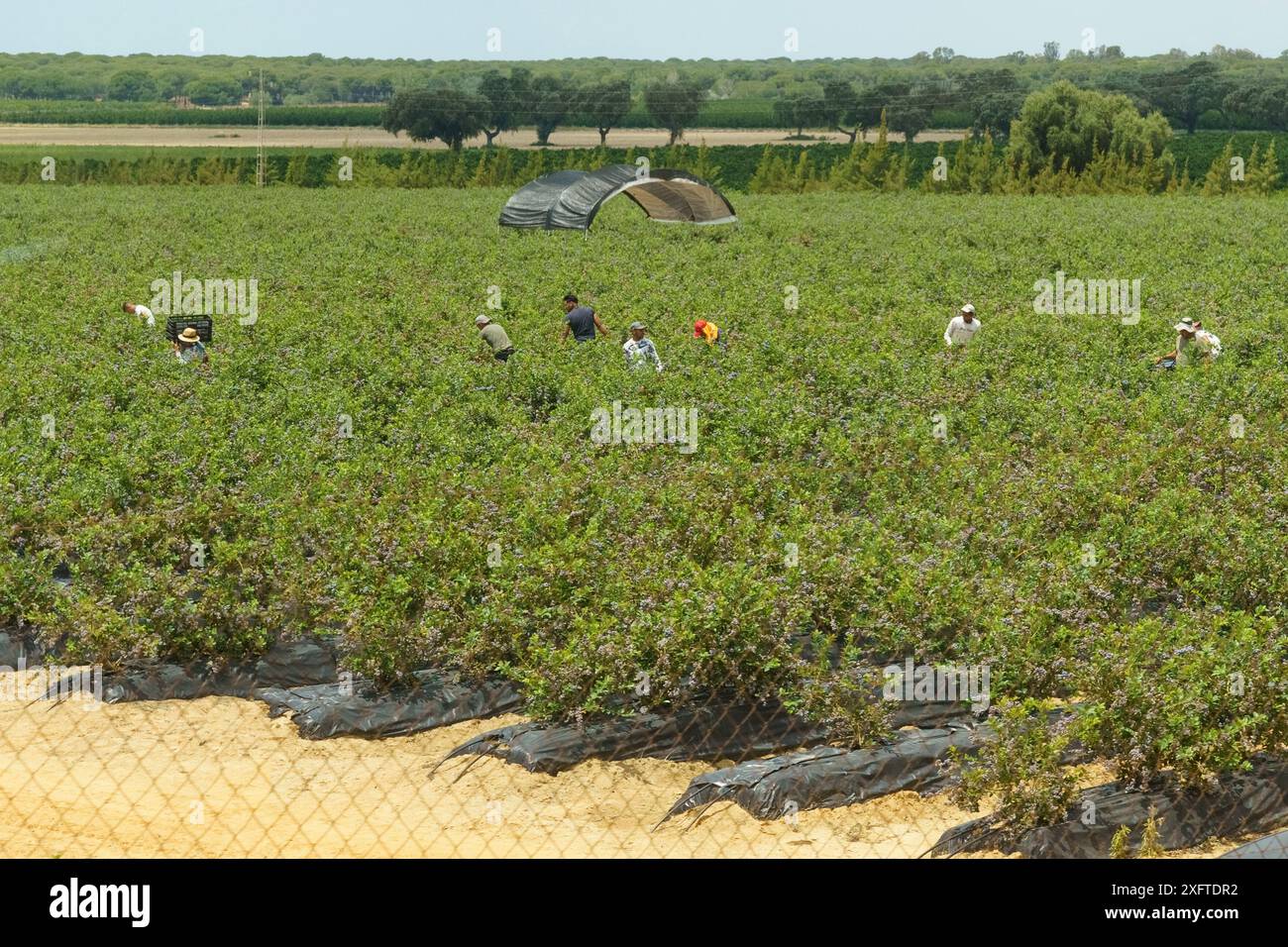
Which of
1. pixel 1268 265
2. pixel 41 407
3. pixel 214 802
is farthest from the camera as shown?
pixel 1268 265

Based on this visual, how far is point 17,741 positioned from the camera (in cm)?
972

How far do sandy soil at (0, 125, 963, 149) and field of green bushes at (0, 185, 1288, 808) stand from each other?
327ft

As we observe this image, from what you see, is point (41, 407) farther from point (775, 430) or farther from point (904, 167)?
point (904, 167)

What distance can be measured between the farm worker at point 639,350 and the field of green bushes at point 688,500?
0.31 metres

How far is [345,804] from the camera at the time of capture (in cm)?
896

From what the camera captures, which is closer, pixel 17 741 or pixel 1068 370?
pixel 17 741

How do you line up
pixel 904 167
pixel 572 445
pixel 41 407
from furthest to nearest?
pixel 904 167
pixel 41 407
pixel 572 445

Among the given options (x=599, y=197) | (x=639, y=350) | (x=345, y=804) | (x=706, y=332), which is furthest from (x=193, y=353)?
(x=599, y=197)

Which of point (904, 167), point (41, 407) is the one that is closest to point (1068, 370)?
point (41, 407)

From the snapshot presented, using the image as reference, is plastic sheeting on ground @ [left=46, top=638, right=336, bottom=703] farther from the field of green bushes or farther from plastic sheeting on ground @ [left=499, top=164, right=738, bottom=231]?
plastic sheeting on ground @ [left=499, top=164, right=738, bottom=231]

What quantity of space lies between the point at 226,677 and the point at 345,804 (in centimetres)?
221

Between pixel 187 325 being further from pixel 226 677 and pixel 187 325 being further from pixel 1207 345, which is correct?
pixel 1207 345

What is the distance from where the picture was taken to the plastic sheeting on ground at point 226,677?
10.5m
